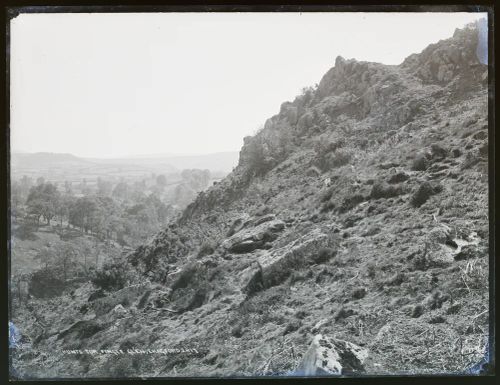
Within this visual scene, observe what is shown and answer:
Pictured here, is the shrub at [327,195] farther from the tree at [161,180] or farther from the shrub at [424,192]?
the tree at [161,180]

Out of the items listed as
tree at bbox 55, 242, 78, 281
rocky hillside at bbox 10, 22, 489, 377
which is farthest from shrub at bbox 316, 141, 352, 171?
tree at bbox 55, 242, 78, 281

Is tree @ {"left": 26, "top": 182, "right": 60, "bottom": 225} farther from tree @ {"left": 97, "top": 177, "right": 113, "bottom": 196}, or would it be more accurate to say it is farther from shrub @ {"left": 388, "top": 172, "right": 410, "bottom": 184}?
shrub @ {"left": 388, "top": 172, "right": 410, "bottom": 184}

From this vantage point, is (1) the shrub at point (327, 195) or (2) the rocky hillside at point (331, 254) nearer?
(2) the rocky hillside at point (331, 254)

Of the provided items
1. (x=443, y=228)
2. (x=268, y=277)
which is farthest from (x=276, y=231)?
(x=443, y=228)

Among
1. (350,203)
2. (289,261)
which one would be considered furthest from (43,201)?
(350,203)

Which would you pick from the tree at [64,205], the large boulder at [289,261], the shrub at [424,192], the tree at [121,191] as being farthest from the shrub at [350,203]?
the tree at [64,205]
